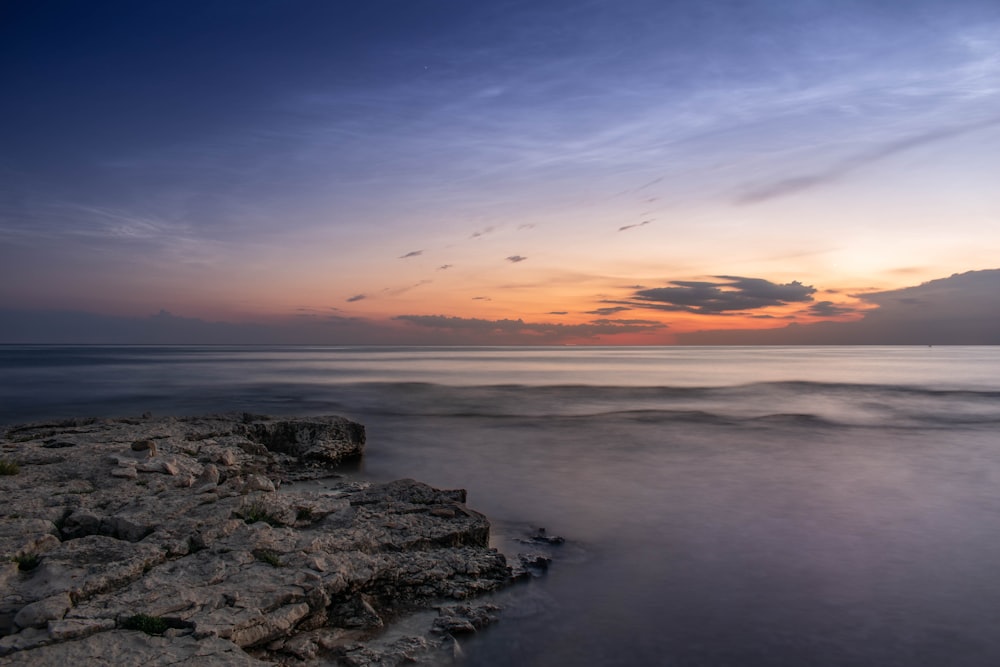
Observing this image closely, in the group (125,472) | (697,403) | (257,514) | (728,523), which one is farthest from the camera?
(697,403)

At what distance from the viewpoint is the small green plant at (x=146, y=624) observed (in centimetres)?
582

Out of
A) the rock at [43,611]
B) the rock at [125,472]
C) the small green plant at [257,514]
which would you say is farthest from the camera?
the rock at [125,472]

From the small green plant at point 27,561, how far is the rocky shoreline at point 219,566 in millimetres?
19

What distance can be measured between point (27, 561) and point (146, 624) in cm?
223

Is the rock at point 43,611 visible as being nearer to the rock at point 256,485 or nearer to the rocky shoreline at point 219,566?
the rocky shoreline at point 219,566

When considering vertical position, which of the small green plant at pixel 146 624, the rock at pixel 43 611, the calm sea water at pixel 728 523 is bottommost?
the calm sea water at pixel 728 523

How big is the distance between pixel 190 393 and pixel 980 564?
40.6 metres

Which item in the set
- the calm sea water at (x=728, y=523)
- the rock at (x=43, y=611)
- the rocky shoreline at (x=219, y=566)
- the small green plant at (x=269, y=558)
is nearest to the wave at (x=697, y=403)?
the calm sea water at (x=728, y=523)

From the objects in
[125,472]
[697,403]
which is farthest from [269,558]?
[697,403]

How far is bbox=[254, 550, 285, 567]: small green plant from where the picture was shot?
7.42 m

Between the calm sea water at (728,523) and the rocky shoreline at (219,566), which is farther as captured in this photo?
the calm sea water at (728,523)

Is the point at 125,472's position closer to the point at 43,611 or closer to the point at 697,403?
the point at 43,611

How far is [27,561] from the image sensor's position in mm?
6945

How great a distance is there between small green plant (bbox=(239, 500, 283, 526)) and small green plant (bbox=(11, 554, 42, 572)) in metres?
2.39
